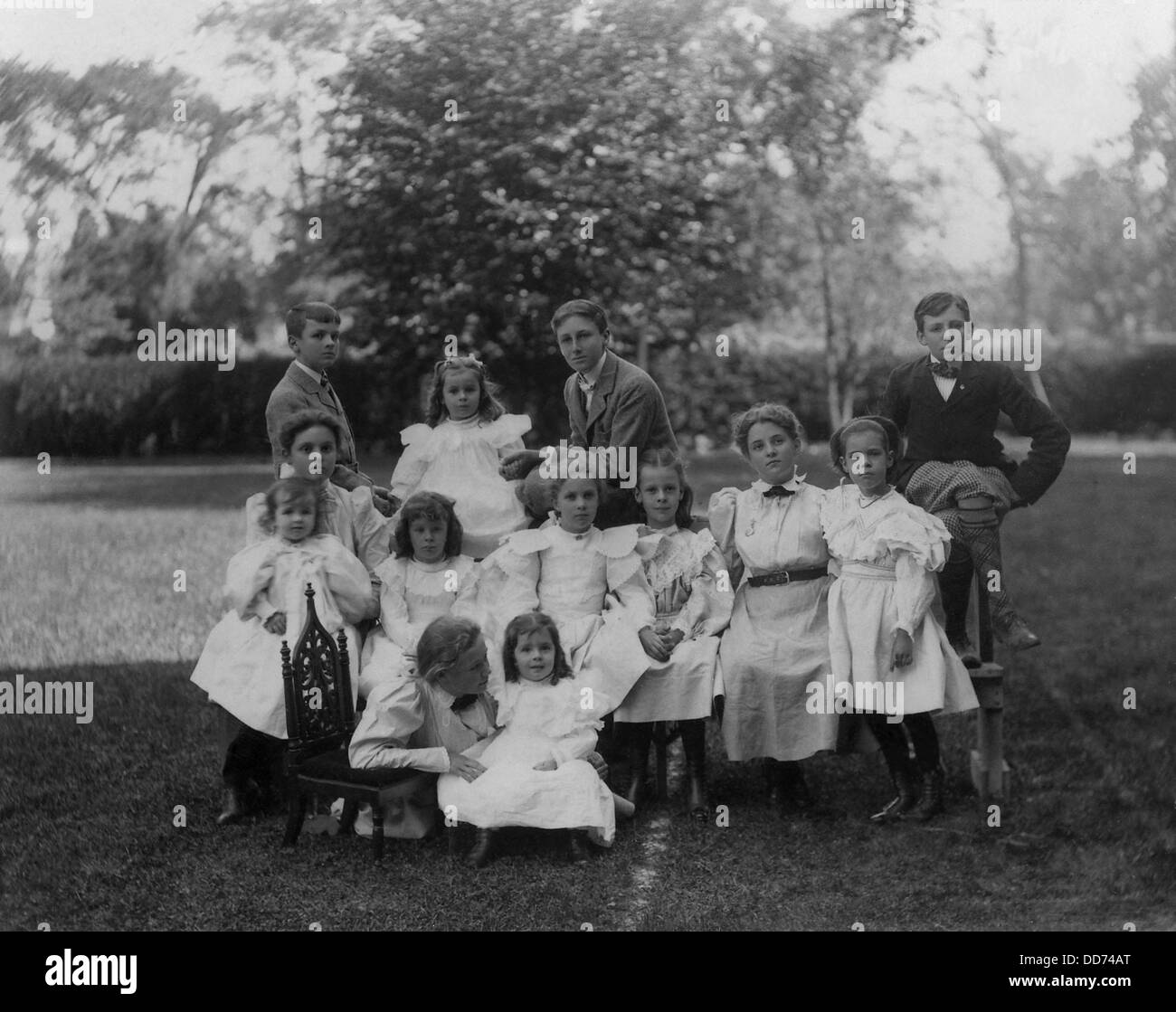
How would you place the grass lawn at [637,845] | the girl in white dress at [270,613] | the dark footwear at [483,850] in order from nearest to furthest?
the grass lawn at [637,845], the dark footwear at [483,850], the girl in white dress at [270,613]

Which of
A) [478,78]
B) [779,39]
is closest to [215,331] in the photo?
[478,78]

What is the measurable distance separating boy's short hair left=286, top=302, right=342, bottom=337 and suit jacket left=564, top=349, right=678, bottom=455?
89cm

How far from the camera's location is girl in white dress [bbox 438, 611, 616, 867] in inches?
150

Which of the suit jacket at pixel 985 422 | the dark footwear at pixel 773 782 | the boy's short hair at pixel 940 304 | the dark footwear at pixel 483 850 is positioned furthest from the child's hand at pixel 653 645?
the boy's short hair at pixel 940 304

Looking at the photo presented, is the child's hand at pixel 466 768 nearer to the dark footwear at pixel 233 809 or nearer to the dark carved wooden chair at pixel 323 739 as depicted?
the dark carved wooden chair at pixel 323 739

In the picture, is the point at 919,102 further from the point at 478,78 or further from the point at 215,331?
the point at 215,331

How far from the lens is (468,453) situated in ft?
15.3

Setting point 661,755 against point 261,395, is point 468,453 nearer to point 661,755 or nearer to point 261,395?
point 661,755

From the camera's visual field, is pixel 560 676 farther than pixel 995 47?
No

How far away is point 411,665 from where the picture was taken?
4.11m

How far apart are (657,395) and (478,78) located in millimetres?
2227

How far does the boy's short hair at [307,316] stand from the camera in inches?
177

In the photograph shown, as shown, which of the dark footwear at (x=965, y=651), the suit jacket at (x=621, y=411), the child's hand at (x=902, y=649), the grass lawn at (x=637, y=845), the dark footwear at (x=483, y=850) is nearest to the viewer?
the grass lawn at (x=637, y=845)

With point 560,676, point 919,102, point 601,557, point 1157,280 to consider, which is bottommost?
point 560,676
